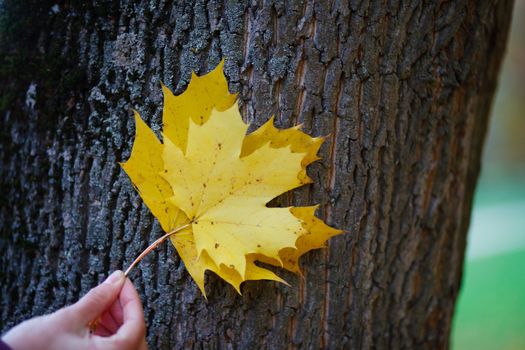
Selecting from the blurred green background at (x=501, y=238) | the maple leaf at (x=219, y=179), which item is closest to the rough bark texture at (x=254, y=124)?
the maple leaf at (x=219, y=179)

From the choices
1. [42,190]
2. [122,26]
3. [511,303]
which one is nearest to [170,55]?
[122,26]

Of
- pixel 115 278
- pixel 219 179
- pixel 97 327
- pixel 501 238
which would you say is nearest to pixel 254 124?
pixel 219 179

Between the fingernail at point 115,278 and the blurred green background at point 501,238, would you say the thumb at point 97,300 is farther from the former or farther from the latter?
the blurred green background at point 501,238

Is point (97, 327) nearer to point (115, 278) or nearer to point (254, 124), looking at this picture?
point (115, 278)

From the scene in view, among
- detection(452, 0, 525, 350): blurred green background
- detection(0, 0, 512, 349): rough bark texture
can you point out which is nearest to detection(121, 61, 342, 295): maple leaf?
detection(0, 0, 512, 349): rough bark texture

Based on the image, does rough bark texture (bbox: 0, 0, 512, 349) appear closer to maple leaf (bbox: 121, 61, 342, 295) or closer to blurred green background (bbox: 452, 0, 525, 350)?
maple leaf (bbox: 121, 61, 342, 295)

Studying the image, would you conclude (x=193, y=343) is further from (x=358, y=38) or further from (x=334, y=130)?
(x=358, y=38)

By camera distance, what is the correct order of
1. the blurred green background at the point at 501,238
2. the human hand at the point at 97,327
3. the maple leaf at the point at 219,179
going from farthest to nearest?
the blurred green background at the point at 501,238 → the maple leaf at the point at 219,179 → the human hand at the point at 97,327
